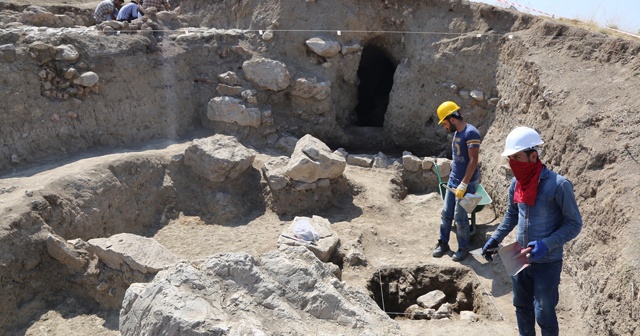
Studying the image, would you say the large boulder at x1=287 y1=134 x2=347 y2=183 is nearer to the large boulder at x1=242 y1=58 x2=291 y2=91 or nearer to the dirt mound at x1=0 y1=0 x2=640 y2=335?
the dirt mound at x1=0 y1=0 x2=640 y2=335

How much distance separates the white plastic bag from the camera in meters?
6.62

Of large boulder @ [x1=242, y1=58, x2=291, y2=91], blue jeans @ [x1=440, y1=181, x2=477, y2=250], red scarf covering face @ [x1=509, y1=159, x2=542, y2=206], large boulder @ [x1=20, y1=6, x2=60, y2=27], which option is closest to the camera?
red scarf covering face @ [x1=509, y1=159, x2=542, y2=206]

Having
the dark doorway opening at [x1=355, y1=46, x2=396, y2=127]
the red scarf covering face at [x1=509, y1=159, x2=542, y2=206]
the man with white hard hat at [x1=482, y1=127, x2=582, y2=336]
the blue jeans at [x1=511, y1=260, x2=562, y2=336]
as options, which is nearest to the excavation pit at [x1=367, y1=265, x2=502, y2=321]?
the blue jeans at [x1=511, y1=260, x2=562, y2=336]

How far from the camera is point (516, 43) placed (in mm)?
8719

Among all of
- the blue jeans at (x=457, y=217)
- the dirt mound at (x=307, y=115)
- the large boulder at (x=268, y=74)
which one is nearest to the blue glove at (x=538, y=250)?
the dirt mound at (x=307, y=115)

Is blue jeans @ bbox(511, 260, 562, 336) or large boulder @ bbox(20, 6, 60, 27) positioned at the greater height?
large boulder @ bbox(20, 6, 60, 27)

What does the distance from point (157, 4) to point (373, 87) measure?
14.7 feet

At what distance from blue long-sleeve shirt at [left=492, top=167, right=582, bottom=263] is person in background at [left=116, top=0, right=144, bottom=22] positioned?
7.82m

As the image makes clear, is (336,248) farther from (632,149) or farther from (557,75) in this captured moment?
(557,75)

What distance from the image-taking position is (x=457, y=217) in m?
6.49

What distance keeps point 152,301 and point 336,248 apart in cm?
346

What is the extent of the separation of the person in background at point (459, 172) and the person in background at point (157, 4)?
6480mm

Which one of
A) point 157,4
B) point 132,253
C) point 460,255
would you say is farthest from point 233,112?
point 460,255

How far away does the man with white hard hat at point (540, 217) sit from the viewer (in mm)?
4105
